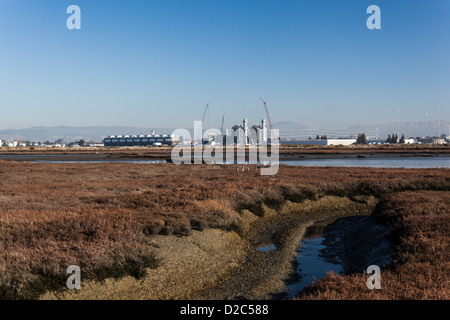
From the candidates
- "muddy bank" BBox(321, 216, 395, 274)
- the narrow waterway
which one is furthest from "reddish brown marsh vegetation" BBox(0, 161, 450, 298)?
"muddy bank" BBox(321, 216, 395, 274)

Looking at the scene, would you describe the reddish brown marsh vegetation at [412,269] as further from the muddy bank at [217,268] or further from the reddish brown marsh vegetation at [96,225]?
the reddish brown marsh vegetation at [96,225]

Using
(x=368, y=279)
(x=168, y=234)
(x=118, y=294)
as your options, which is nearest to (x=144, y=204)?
(x=168, y=234)

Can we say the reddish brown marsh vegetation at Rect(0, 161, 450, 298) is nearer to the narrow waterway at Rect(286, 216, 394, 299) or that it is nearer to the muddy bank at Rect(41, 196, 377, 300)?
the muddy bank at Rect(41, 196, 377, 300)

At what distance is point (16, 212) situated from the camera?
58.8 ft

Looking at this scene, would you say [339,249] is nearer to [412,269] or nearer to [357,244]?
[357,244]

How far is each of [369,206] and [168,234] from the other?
19.0 m

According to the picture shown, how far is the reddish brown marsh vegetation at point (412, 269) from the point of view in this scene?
30.7ft

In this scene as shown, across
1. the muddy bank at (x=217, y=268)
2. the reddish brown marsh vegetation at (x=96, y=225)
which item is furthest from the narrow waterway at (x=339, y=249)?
the reddish brown marsh vegetation at (x=96, y=225)

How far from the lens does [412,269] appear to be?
11148mm

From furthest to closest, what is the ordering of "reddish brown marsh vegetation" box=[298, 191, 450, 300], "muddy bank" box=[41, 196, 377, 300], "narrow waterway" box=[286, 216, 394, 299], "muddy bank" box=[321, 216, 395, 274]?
1. "muddy bank" box=[321, 216, 395, 274]
2. "narrow waterway" box=[286, 216, 394, 299]
3. "muddy bank" box=[41, 196, 377, 300]
4. "reddish brown marsh vegetation" box=[298, 191, 450, 300]

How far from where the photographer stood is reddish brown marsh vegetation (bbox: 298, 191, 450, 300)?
936 centimetres
